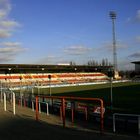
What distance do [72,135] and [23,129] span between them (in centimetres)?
222

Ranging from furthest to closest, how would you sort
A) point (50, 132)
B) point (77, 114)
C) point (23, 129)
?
point (77, 114) → point (23, 129) → point (50, 132)

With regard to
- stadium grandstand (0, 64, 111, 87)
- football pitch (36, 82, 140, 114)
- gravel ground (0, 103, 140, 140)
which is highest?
stadium grandstand (0, 64, 111, 87)

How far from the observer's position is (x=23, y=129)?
39.9 ft

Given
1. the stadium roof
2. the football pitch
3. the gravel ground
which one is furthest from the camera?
the stadium roof

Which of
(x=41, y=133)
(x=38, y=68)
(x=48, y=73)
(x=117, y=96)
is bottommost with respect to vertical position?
(x=117, y=96)

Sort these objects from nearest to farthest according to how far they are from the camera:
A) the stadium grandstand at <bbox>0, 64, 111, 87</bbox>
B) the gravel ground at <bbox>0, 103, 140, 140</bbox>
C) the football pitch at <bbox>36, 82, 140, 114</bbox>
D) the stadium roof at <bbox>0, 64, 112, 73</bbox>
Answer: the gravel ground at <bbox>0, 103, 140, 140</bbox> → the football pitch at <bbox>36, 82, 140, 114</bbox> → the stadium grandstand at <bbox>0, 64, 111, 87</bbox> → the stadium roof at <bbox>0, 64, 112, 73</bbox>

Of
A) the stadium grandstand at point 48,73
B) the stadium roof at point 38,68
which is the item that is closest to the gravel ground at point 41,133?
the stadium grandstand at point 48,73

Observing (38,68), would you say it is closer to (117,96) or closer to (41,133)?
(117,96)

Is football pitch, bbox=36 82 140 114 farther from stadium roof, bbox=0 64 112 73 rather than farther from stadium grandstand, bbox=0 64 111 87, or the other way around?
stadium roof, bbox=0 64 112 73

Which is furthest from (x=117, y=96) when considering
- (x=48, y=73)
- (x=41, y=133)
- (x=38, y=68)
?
(x=48, y=73)

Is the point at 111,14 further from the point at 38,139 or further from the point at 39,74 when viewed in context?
the point at 38,139

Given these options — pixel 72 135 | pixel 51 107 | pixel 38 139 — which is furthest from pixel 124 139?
pixel 51 107

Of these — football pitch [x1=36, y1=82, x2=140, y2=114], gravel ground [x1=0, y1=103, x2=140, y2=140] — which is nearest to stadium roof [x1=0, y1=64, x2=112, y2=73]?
football pitch [x1=36, y1=82, x2=140, y2=114]

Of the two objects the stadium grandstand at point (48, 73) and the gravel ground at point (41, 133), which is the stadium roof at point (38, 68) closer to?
the stadium grandstand at point (48, 73)
